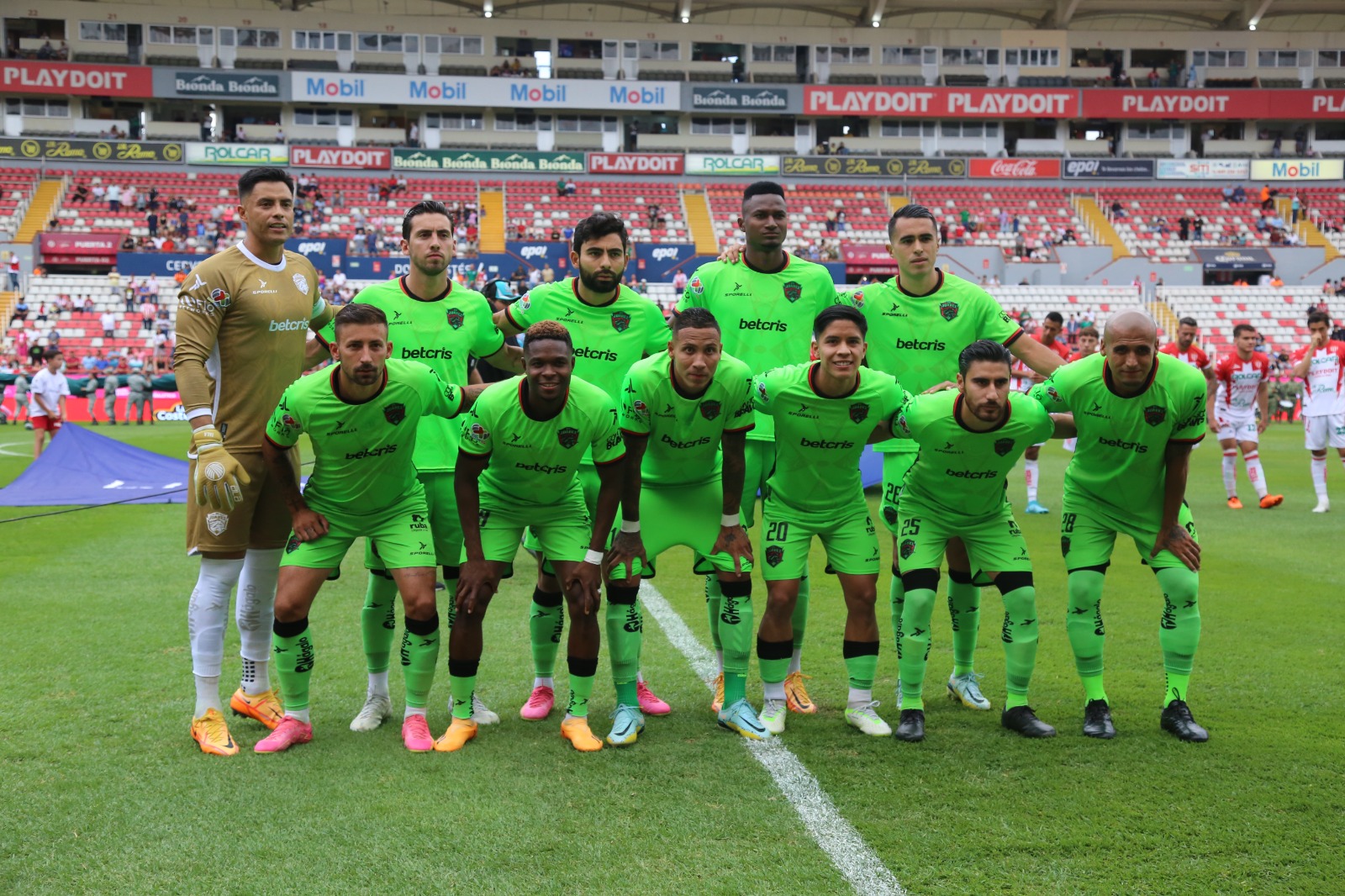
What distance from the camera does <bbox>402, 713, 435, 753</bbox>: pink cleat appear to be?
4.72 m

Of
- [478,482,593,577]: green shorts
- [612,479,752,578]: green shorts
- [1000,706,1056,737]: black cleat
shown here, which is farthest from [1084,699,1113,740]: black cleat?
[478,482,593,577]: green shorts

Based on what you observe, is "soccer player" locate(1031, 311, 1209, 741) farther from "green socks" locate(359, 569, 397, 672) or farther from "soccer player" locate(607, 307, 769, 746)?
"green socks" locate(359, 569, 397, 672)

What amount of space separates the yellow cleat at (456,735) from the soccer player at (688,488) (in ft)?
2.17

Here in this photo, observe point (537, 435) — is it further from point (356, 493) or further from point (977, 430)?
point (977, 430)

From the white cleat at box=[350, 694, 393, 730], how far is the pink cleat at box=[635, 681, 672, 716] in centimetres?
125

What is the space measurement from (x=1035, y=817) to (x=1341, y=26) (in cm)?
6674

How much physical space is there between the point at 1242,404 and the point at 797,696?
1067 cm

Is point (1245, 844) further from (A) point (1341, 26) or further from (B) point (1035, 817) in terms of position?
(A) point (1341, 26)

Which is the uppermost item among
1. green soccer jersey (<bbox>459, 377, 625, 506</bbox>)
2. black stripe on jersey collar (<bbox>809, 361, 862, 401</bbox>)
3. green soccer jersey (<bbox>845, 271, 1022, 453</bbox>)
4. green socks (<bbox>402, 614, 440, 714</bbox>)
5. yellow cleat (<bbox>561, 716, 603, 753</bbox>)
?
green soccer jersey (<bbox>845, 271, 1022, 453</bbox>)

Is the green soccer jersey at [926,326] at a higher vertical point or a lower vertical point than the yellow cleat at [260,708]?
higher

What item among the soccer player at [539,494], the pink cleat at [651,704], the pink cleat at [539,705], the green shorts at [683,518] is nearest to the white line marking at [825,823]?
the pink cleat at [651,704]

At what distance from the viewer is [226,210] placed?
46.0 m

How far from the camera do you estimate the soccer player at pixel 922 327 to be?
5574mm

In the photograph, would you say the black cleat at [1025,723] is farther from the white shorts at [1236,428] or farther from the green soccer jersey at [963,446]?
the white shorts at [1236,428]
